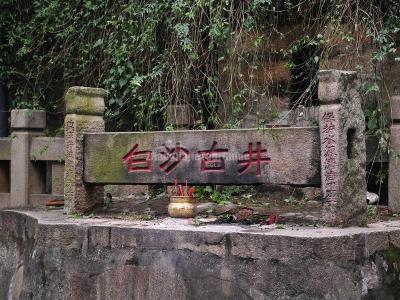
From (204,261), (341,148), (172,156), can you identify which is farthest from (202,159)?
(341,148)

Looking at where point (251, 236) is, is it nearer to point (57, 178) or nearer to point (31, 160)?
point (57, 178)

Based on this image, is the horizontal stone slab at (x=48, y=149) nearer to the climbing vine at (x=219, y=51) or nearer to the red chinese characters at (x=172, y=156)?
the climbing vine at (x=219, y=51)

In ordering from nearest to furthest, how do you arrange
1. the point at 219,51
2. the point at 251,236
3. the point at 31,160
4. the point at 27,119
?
1. the point at 251,236
2. the point at 219,51
3. the point at 27,119
4. the point at 31,160

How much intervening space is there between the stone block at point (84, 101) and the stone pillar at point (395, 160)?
9.07ft

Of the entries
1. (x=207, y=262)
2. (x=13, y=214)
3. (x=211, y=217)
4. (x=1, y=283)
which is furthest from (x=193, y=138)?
(x=1, y=283)

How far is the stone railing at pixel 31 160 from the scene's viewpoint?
27.5 feet

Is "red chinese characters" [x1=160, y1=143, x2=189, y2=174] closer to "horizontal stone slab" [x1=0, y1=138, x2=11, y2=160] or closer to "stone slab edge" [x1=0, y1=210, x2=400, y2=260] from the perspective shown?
"stone slab edge" [x1=0, y1=210, x2=400, y2=260]

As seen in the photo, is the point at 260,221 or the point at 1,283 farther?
the point at 1,283

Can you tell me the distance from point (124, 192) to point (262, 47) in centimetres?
246

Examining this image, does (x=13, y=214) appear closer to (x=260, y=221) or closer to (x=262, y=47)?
(x=260, y=221)

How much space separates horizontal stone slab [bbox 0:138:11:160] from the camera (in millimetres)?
8766

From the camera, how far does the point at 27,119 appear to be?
847cm

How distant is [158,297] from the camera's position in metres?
5.12

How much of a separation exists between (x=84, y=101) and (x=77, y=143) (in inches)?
16.2
